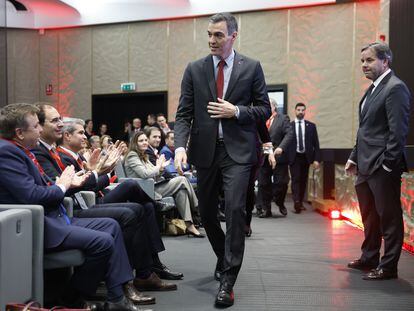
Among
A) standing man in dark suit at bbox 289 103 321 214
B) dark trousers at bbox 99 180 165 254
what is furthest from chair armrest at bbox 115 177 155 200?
standing man in dark suit at bbox 289 103 321 214

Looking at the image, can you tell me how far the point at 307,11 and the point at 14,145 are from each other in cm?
718

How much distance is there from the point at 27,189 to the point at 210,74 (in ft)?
3.68

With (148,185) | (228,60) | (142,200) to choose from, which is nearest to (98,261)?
(142,200)

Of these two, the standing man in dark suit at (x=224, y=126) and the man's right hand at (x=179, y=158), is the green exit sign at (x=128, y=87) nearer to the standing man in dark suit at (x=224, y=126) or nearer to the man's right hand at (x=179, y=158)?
the standing man in dark suit at (x=224, y=126)

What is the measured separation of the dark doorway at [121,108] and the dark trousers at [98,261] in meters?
7.14

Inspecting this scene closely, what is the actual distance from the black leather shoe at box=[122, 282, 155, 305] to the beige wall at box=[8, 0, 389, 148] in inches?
227

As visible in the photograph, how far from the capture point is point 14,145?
6.36ft

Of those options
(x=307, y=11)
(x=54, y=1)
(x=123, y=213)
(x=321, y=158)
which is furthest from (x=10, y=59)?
(x=123, y=213)

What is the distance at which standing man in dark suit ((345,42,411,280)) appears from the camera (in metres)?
2.72

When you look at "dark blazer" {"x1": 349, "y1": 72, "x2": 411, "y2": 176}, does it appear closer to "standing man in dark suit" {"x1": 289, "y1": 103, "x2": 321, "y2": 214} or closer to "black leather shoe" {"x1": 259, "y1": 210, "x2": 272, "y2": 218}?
"black leather shoe" {"x1": 259, "y1": 210, "x2": 272, "y2": 218}

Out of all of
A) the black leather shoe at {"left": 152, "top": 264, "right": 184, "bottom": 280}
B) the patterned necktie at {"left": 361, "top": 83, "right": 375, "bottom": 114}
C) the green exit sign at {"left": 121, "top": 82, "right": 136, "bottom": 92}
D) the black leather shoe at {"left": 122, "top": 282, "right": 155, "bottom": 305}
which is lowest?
the black leather shoe at {"left": 152, "top": 264, "right": 184, "bottom": 280}

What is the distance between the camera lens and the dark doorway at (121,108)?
9.19 m

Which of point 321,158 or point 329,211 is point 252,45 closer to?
point 321,158

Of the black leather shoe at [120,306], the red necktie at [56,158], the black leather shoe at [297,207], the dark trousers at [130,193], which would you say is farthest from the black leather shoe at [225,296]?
the black leather shoe at [297,207]
